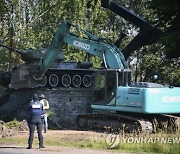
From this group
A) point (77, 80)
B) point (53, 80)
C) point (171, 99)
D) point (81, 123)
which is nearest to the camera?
point (171, 99)

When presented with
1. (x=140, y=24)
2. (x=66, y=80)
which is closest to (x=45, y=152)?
(x=66, y=80)

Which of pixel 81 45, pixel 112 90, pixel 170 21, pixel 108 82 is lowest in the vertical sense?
pixel 112 90

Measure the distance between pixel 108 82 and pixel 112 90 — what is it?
48 cm

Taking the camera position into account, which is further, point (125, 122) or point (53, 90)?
point (53, 90)

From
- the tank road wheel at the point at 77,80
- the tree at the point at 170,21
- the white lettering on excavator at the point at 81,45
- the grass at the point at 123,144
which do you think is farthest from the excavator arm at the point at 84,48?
the grass at the point at 123,144

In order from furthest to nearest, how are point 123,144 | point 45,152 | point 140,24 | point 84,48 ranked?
point 140,24 < point 84,48 < point 123,144 < point 45,152

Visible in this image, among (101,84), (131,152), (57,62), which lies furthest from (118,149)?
(57,62)

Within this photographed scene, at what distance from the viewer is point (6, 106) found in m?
29.3

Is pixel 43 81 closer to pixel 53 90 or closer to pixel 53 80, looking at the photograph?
pixel 53 80

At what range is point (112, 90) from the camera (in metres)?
23.9

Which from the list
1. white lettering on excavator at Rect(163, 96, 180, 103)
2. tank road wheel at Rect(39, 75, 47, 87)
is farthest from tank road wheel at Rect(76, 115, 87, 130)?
white lettering on excavator at Rect(163, 96, 180, 103)

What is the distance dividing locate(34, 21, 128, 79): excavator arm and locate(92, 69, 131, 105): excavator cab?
0.67 metres

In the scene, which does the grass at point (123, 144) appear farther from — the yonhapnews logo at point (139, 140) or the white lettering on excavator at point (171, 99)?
the white lettering on excavator at point (171, 99)

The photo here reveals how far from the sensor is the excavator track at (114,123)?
22047 mm
